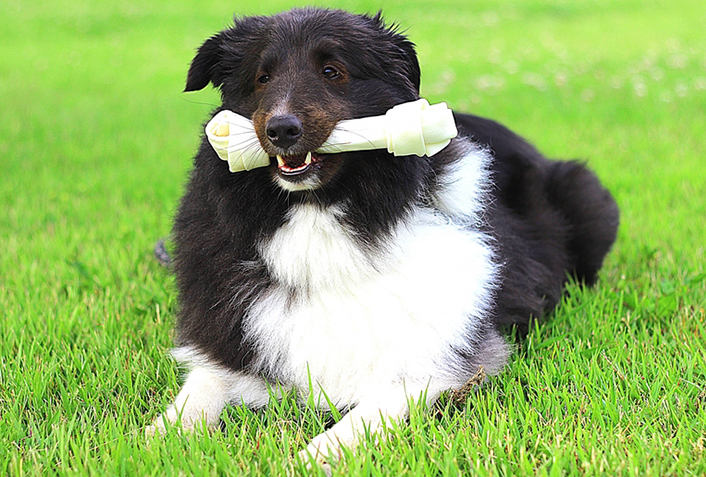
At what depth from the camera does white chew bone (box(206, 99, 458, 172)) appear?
2.88m

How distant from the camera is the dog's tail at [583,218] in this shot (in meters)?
4.61

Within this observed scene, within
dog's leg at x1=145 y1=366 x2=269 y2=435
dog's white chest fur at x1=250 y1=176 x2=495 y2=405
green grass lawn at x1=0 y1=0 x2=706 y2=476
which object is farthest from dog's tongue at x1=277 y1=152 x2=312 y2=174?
dog's leg at x1=145 y1=366 x2=269 y2=435

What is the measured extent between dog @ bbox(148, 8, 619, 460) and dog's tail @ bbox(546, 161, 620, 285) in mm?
1443

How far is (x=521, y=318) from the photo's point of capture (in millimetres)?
3801

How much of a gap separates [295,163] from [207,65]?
78 cm

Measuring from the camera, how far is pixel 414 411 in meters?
2.80

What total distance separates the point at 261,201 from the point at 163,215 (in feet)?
11.1

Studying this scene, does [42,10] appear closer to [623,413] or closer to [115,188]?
[115,188]

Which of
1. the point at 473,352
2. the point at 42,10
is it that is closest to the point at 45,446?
the point at 473,352

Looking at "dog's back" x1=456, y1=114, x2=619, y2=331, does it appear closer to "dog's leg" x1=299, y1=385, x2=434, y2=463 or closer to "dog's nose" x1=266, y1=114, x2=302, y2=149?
"dog's leg" x1=299, y1=385, x2=434, y2=463

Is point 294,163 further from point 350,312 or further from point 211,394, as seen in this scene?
point 211,394

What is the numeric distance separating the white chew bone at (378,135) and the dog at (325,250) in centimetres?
6

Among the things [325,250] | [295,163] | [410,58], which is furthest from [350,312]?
[410,58]

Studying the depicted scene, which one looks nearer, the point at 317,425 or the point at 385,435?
the point at 385,435
